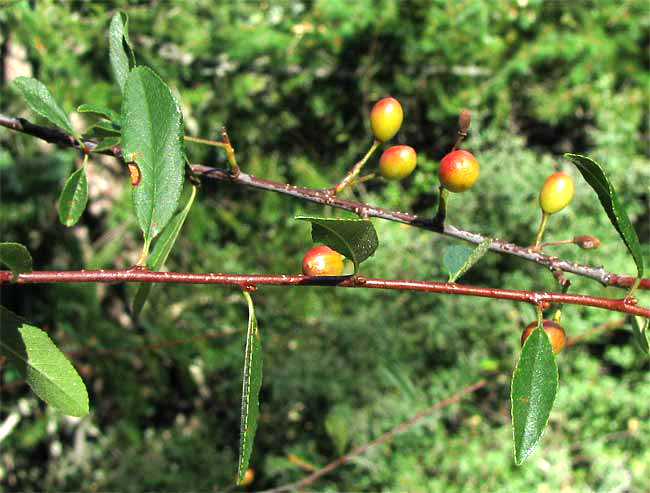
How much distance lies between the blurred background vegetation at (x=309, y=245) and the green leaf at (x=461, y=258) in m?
0.89

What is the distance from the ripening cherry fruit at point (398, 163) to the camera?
0.54 metres

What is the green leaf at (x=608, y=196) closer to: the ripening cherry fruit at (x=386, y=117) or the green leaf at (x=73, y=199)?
the ripening cherry fruit at (x=386, y=117)

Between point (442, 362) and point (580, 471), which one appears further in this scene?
point (442, 362)

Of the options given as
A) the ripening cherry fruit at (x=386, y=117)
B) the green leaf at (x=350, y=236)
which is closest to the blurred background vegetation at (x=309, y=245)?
the ripening cherry fruit at (x=386, y=117)

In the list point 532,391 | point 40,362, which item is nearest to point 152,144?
point 40,362

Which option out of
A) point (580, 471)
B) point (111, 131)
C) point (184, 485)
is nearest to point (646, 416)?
point (580, 471)

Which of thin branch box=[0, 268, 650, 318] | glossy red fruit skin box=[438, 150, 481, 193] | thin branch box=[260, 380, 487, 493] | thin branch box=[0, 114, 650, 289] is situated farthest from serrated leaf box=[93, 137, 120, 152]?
thin branch box=[260, 380, 487, 493]

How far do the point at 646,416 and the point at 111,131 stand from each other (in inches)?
77.6

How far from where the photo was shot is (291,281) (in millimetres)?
405

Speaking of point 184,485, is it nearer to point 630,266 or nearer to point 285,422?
point 285,422

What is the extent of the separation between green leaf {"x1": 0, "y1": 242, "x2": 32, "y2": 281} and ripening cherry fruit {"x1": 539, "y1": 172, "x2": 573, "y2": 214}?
432mm

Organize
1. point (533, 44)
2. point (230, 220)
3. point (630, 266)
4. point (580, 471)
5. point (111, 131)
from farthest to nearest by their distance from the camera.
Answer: point (533, 44) < point (230, 220) < point (630, 266) < point (580, 471) < point (111, 131)

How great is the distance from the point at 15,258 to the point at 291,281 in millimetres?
161

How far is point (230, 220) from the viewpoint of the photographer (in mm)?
2291
